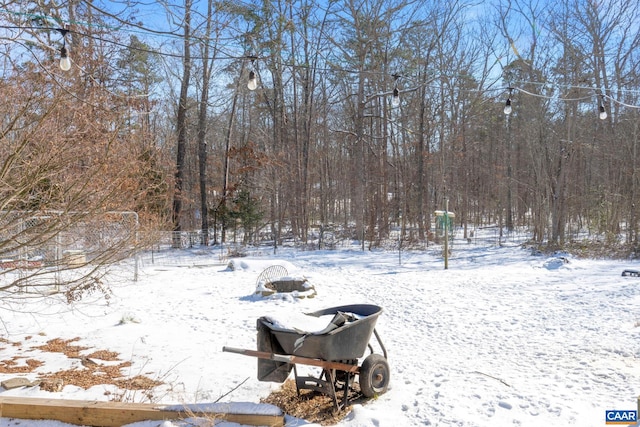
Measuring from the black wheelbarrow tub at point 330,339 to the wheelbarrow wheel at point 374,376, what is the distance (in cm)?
12

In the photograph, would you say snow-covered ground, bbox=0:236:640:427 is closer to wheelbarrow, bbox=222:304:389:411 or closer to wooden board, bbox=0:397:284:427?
wooden board, bbox=0:397:284:427

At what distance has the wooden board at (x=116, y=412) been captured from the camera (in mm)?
3439

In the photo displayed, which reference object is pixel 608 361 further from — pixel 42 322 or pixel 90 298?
pixel 90 298

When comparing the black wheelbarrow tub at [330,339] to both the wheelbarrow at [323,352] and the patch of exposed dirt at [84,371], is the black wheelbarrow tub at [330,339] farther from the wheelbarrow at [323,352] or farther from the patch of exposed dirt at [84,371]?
the patch of exposed dirt at [84,371]

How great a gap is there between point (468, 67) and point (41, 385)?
78.0 feet

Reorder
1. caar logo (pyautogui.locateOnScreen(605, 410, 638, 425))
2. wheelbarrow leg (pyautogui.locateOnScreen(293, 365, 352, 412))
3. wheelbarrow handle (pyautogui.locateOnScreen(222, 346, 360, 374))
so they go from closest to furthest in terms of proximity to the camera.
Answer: wheelbarrow handle (pyautogui.locateOnScreen(222, 346, 360, 374))
caar logo (pyautogui.locateOnScreen(605, 410, 638, 425))
wheelbarrow leg (pyautogui.locateOnScreen(293, 365, 352, 412))

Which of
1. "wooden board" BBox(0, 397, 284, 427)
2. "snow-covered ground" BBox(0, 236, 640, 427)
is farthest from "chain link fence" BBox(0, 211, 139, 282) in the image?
"wooden board" BBox(0, 397, 284, 427)

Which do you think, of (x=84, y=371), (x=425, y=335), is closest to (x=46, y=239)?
(x=84, y=371)

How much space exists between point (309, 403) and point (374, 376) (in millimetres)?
622

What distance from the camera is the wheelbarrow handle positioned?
3580 mm

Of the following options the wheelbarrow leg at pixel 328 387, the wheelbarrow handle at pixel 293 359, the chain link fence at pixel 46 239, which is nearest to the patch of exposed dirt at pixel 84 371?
the chain link fence at pixel 46 239

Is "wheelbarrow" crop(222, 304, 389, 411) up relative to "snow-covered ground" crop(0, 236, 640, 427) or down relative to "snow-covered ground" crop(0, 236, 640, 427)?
up

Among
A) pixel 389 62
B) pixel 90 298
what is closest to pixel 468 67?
pixel 389 62

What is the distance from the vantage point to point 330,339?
12.3 ft
